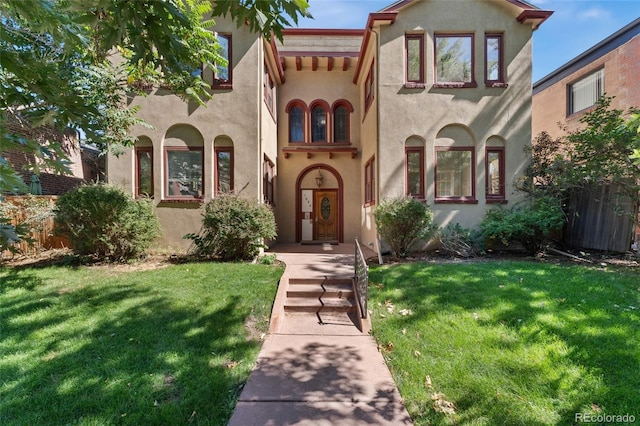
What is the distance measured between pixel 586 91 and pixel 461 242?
10835mm

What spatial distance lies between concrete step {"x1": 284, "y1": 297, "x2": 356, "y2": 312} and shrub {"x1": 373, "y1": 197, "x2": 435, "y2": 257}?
287 cm

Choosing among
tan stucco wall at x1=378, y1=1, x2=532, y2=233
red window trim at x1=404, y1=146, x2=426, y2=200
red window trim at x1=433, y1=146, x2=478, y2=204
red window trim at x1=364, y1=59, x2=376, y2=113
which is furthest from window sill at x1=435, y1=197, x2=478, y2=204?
red window trim at x1=364, y1=59, x2=376, y2=113

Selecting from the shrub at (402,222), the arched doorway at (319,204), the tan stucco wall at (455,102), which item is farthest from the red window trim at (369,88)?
the shrub at (402,222)

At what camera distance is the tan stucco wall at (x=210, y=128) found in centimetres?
907

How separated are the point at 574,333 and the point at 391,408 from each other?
2846 millimetres

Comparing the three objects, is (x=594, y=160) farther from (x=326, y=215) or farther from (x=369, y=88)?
(x=326, y=215)

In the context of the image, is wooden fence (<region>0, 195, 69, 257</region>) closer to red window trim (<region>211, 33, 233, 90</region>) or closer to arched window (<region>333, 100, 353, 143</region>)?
red window trim (<region>211, 33, 233, 90</region>)

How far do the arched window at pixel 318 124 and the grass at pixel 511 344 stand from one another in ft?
26.2

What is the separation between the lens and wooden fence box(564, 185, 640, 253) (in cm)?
796

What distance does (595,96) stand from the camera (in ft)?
41.8

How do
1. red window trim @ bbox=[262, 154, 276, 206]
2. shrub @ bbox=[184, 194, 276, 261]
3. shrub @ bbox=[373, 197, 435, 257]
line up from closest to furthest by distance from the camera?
shrub @ bbox=[184, 194, 276, 261] → shrub @ bbox=[373, 197, 435, 257] → red window trim @ bbox=[262, 154, 276, 206]

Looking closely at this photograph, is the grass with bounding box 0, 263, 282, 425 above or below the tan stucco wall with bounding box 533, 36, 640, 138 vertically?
below

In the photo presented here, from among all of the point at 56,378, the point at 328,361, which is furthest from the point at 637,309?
the point at 56,378

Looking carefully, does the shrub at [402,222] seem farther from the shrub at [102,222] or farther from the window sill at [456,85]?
the shrub at [102,222]
